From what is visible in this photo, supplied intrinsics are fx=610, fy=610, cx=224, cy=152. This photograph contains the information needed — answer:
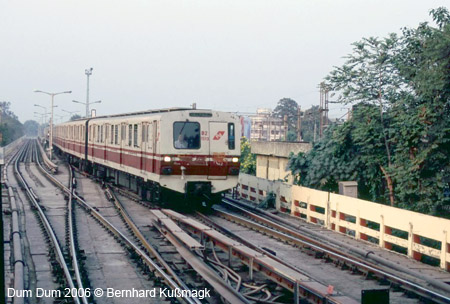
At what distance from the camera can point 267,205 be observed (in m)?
19.2

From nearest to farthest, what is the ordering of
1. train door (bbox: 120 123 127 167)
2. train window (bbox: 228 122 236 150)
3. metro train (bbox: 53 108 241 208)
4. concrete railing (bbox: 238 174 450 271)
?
1. concrete railing (bbox: 238 174 450 271)
2. metro train (bbox: 53 108 241 208)
3. train window (bbox: 228 122 236 150)
4. train door (bbox: 120 123 127 167)

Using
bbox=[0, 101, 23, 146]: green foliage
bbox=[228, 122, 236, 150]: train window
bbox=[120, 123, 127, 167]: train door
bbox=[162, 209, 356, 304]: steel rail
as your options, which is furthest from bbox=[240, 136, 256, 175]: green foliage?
bbox=[0, 101, 23, 146]: green foliage

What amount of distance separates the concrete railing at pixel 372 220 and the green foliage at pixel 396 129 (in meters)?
1.22

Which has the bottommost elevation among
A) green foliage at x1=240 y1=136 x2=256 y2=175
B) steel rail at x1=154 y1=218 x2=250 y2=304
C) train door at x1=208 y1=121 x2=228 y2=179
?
steel rail at x1=154 y1=218 x2=250 y2=304

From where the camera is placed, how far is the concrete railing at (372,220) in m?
11.0

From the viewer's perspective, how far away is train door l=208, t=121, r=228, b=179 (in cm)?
1722

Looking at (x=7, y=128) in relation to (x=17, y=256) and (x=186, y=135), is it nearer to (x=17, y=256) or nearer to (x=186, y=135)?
(x=186, y=135)

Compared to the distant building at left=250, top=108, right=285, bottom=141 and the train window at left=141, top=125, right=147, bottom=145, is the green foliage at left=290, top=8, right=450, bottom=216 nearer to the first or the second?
the train window at left=141, top=125, right=147, bottom=145

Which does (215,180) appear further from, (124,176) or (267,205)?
(124,176)

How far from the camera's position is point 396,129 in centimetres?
1645

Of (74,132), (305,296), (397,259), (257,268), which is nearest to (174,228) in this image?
(257,268)

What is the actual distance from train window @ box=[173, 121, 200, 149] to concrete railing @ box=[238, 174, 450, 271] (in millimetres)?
3092

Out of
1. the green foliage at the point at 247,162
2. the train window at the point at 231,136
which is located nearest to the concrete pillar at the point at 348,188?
the train window at the point at 231,136

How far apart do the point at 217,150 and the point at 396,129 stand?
494 centimetres
